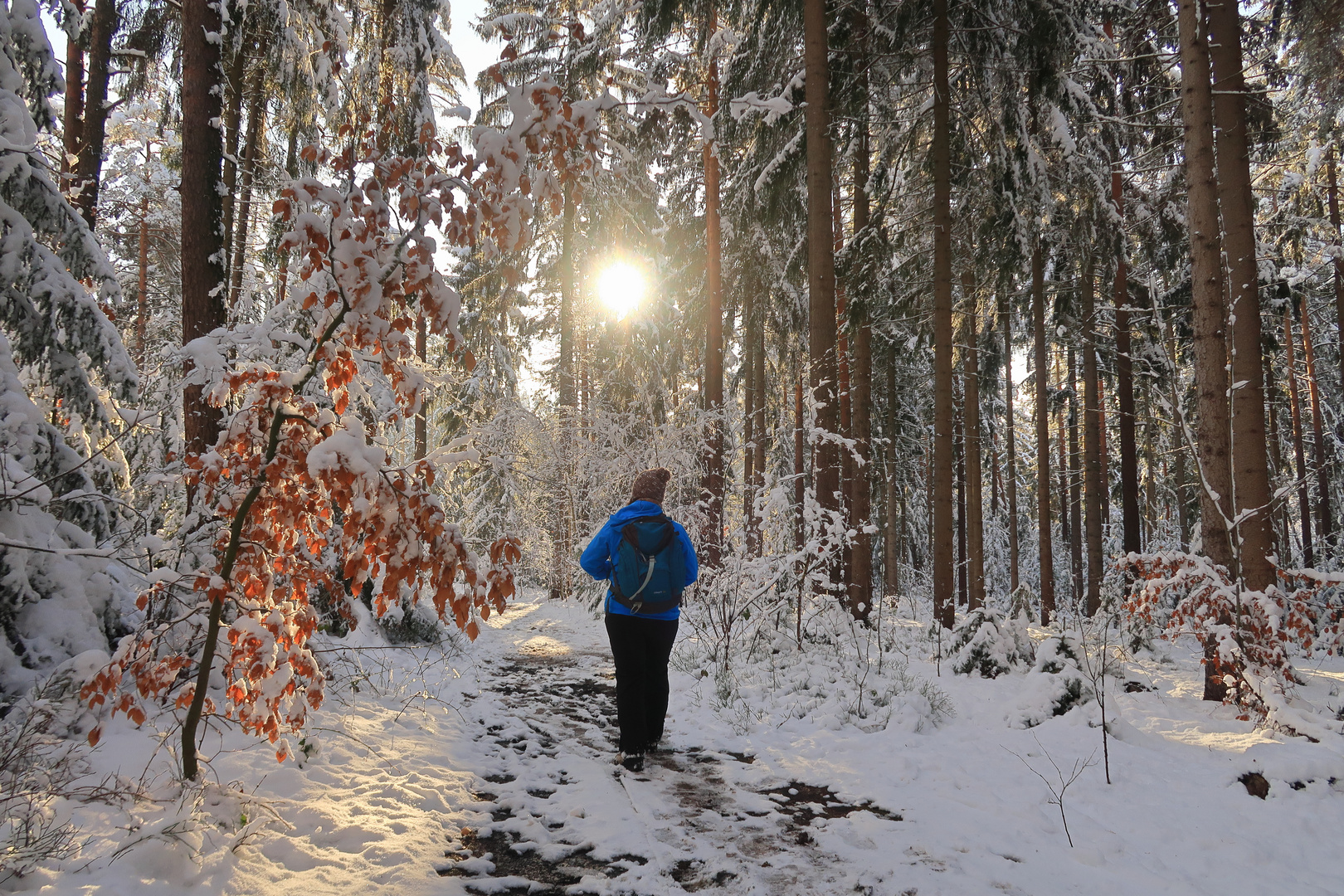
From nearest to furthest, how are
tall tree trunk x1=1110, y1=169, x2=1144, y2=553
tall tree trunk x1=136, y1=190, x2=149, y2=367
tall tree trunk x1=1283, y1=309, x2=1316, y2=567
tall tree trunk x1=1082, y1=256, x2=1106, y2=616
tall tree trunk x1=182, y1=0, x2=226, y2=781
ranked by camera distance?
tall tree trunk x1=182, y1=0, x2=226, y2=781
tall tree trunk x1=136, y1=190, x2=149, y2=367
tall tree trunk x1=1110, y1=169, x2=1144, y2=553
tall tree trunk x1=1082, y1=256, x2=1106, y2=616
tall tree trunk x1=1283, y1=309, x2=1316, y2=567

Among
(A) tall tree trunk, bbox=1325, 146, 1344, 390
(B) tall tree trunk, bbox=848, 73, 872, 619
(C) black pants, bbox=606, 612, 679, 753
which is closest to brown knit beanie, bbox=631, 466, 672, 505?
(C) black pants, bbox=606, 612, 679, 753

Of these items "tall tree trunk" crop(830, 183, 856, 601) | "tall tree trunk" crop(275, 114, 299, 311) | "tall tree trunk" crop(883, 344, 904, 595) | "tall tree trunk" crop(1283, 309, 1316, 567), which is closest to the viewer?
"tall tree trunk" crop(275, 114, 299, 311)

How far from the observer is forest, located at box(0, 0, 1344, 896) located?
298 cm

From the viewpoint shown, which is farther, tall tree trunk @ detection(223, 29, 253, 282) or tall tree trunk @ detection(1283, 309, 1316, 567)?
tall tree trunk @ detection(1283, 309, 1316, 567)

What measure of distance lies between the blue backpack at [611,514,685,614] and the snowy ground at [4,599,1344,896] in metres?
1.21

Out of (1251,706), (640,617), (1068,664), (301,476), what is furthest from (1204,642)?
(301,476)

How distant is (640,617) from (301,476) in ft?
9.28

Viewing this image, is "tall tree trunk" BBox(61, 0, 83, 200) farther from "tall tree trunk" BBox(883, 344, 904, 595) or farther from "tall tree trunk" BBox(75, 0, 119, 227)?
"tall tree trunk" BBox(883, 344, 904, 595)

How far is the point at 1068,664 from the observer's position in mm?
5871

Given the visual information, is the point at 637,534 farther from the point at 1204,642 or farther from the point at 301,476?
the point at 1204,642

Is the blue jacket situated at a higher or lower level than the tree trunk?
lower

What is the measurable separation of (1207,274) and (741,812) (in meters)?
6.81

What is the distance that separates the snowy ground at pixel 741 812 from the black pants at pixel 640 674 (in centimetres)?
28

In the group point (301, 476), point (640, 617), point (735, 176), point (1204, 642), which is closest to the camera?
point (301, 476)
